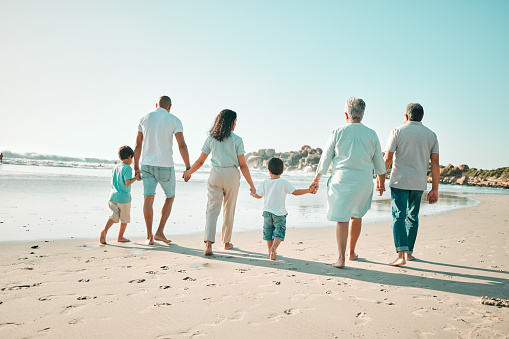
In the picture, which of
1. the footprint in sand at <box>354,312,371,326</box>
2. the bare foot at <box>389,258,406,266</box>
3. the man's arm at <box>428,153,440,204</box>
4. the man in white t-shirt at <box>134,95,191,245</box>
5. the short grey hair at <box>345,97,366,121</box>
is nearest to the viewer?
the footprint in sand at <box>354,312,371,326</box>

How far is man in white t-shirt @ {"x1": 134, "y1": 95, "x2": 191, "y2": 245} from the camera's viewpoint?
5148 mm

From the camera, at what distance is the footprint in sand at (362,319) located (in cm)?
241

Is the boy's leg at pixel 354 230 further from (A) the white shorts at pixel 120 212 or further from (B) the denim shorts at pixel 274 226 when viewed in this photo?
(A) the white shorts at pixel 120 212

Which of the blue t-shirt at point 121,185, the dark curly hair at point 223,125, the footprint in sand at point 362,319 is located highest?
the dark curly hair at point 223,125

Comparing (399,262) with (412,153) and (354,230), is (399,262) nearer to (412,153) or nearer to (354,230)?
(354,230)

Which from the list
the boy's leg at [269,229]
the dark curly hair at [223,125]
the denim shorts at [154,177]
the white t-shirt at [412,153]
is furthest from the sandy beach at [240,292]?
the dark curly hair at [223,125]

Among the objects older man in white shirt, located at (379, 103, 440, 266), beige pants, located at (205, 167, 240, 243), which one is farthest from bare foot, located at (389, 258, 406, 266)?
beige pants, located at (205, 167, 240, 243)

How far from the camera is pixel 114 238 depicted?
5266 mm

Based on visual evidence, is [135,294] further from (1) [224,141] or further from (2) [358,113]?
(2) [358,113]

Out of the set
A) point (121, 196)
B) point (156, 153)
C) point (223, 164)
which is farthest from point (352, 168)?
point (121, 196)

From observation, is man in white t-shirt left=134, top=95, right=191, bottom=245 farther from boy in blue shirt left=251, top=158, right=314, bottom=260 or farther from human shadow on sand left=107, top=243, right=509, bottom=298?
boy in blue shirt left=251, top=158, right=314, bottom=260

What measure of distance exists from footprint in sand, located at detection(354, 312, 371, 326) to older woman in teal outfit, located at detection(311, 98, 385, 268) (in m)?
1.40

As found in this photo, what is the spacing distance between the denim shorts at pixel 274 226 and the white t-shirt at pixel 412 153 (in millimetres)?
1568

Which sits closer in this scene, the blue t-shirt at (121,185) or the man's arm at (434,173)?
the man's arm at (434,173)
